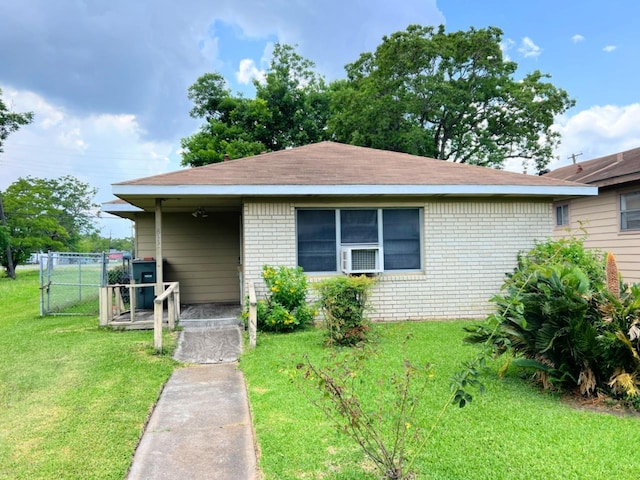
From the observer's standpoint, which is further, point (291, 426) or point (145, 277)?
point (145, 277)

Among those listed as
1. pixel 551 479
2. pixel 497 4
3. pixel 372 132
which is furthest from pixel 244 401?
pixel 372 132

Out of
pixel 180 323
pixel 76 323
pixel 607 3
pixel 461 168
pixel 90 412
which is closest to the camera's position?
pixel 90 412

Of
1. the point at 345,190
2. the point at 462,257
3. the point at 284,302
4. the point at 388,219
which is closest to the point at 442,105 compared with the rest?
the point at 462,257

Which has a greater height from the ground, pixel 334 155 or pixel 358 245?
pixel 334 155

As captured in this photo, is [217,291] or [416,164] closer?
[416,164]

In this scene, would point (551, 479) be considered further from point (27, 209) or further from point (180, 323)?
point (27, 209)

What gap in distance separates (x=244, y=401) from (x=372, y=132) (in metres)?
19.7

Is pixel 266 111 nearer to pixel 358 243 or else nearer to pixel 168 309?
pixel 358 243

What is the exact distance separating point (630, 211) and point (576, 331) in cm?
849

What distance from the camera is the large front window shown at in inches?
313

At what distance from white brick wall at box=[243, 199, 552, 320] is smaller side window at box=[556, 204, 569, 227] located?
17.4 feet

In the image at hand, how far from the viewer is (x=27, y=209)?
26.9 metres

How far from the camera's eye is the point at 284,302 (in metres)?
7.22

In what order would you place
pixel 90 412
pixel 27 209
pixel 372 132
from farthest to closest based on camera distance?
pixel 27 209, pixel 372 132, pixel 90 412
